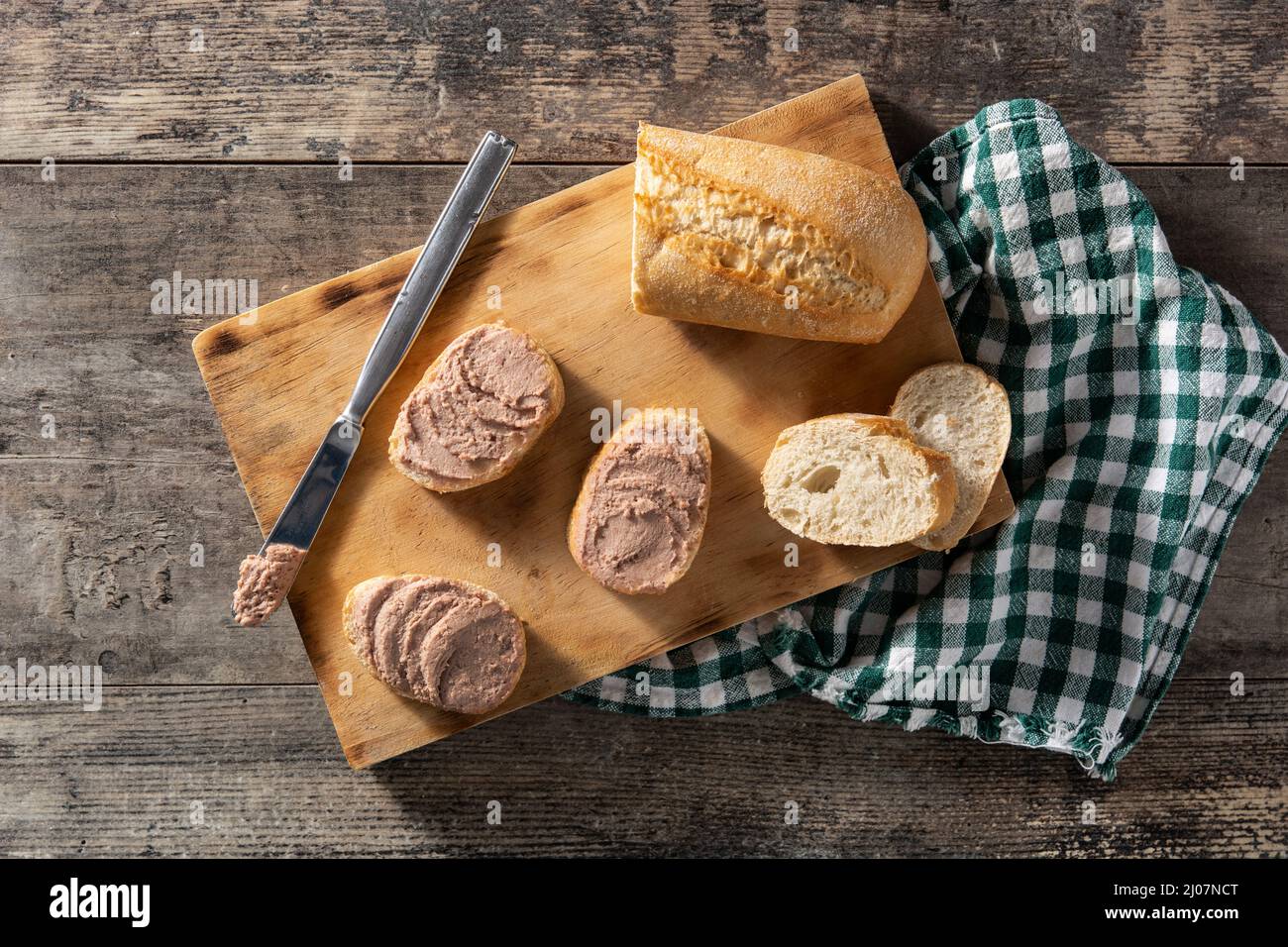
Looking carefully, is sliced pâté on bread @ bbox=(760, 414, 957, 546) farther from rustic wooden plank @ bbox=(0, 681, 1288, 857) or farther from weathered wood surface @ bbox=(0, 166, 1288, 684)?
weathered wood surface @ bbox=(0, 166, 1288, 684)

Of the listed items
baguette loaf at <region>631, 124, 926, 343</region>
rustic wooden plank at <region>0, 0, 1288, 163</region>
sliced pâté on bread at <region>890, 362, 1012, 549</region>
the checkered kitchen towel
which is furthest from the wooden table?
sliced pâté on bread at <region>890, 362, 1012, 549</region>

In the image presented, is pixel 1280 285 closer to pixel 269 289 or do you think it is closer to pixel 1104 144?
pixel 1104 144

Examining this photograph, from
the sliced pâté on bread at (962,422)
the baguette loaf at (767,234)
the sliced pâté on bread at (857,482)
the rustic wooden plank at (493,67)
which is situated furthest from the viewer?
the rustic wooden plank at (493,67)

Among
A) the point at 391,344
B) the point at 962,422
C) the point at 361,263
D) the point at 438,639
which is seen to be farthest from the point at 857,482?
the point at 361,263

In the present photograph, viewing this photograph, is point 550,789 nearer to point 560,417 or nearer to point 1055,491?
point 560,417

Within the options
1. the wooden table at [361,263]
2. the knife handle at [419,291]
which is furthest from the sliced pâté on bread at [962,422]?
the knife handle at [419,291]

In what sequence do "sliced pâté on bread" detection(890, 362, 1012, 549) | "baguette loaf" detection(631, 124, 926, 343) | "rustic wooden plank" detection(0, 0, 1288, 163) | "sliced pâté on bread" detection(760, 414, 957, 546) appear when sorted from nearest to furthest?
"baguette loaf" detection(631, 124, 926, 343) < "sliced pâté on bread" detection(760, 414, 957, 546) < "sliced pâté on bread" detection(890, 362, 1012, 549) < "rustic wooden plank" detection(0, 0, 1288, 163)

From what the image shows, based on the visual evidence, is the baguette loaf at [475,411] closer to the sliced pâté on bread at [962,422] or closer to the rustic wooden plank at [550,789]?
the rustic wooden plank at [550,789]
